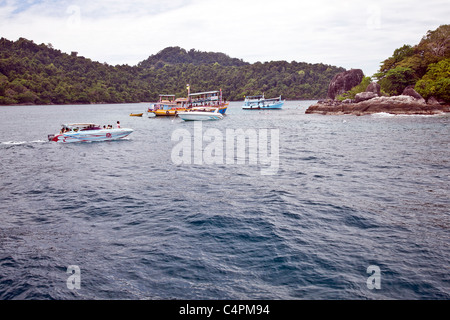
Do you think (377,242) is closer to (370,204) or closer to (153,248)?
(370,204)

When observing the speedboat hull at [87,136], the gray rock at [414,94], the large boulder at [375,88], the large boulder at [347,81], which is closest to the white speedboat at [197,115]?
the speedboat hull at [87,136]

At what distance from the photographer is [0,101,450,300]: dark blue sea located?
9047 mm

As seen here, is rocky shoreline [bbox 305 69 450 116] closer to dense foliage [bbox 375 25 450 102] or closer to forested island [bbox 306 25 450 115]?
forested island [bbox 306 25 450 115]

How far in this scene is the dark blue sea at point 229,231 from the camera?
9.05 meters

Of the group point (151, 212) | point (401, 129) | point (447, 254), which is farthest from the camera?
point (401, 129)

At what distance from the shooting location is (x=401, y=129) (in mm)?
44219

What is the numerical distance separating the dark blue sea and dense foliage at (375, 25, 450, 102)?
5428cm

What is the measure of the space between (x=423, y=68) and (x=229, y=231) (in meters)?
87.2

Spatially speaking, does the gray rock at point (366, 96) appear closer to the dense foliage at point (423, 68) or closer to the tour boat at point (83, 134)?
the dense foliage at point (423, 68)

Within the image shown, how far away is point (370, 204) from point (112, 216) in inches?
492

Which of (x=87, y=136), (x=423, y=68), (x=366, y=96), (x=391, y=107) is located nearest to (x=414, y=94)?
(x=391, y=107)

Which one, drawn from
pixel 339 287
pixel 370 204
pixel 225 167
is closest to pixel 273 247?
pixel 339 287

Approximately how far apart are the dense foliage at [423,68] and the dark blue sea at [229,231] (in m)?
54.3

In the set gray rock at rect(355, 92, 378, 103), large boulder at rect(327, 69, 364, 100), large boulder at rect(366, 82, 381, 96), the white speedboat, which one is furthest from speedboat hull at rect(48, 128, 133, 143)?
large boulder at rect(327, 69, 364, 100)
